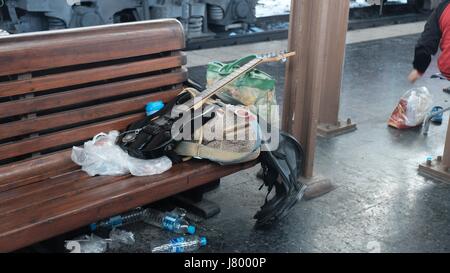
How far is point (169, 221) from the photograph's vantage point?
2908 mm

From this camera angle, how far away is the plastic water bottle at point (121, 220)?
2859 millimetres

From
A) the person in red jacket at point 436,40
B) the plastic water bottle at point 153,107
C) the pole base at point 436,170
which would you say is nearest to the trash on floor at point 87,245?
the plastic water bottle at point 153,107

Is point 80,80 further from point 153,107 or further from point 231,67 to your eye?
point 231,67

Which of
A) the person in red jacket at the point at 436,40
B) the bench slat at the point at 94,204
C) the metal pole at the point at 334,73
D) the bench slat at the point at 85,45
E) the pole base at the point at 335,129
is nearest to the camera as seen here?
the bench slat at the point at 94,204

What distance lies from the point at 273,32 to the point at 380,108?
3394mm

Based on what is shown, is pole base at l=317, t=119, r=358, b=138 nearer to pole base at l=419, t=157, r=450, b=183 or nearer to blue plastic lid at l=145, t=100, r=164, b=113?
pole base at l=419, t=157, r=450, b=183

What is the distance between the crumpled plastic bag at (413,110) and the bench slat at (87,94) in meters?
2.23

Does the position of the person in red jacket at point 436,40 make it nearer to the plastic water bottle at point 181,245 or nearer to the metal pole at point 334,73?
the metal pole at point 334,73

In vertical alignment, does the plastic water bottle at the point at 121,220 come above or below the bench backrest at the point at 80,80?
below

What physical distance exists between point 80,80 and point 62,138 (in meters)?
0.30

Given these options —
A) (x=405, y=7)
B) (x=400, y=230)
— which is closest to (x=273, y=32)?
(x=405, y=7)

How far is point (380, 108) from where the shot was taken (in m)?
5.09

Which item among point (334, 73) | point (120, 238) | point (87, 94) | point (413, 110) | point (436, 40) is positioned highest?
point (436, 40)

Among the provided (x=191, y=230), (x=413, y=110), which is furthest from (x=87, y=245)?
(x=413, y=110)
